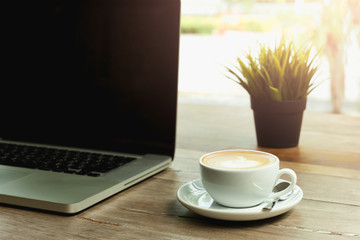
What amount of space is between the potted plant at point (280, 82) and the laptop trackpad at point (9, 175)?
1.57ft

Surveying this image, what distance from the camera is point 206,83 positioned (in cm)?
759

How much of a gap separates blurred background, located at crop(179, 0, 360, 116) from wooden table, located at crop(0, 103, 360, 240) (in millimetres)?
279

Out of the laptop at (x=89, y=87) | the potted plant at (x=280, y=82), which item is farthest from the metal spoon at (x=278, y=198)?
the potted plant at (x=280, y=82)

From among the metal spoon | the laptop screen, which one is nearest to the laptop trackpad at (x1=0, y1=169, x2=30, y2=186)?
the laptop screen

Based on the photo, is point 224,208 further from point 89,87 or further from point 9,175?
point 89,87

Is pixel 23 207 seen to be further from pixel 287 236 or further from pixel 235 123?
pixel 235 123

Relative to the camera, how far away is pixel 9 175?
77cm

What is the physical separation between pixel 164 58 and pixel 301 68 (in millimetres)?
309

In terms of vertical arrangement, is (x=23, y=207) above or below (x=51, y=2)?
below

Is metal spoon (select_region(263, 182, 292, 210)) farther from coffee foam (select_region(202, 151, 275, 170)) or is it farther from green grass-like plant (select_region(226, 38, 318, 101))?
green grass-like plant (select_region(226, 38, 318, 101))

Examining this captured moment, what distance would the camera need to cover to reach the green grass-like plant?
1024 millimetres

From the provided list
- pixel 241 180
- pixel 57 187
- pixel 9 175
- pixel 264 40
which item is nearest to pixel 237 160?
pixel 241 180

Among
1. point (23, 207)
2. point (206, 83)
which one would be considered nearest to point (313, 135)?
point (23, 207)

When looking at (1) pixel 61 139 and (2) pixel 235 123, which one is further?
(2) pixel 235 123
